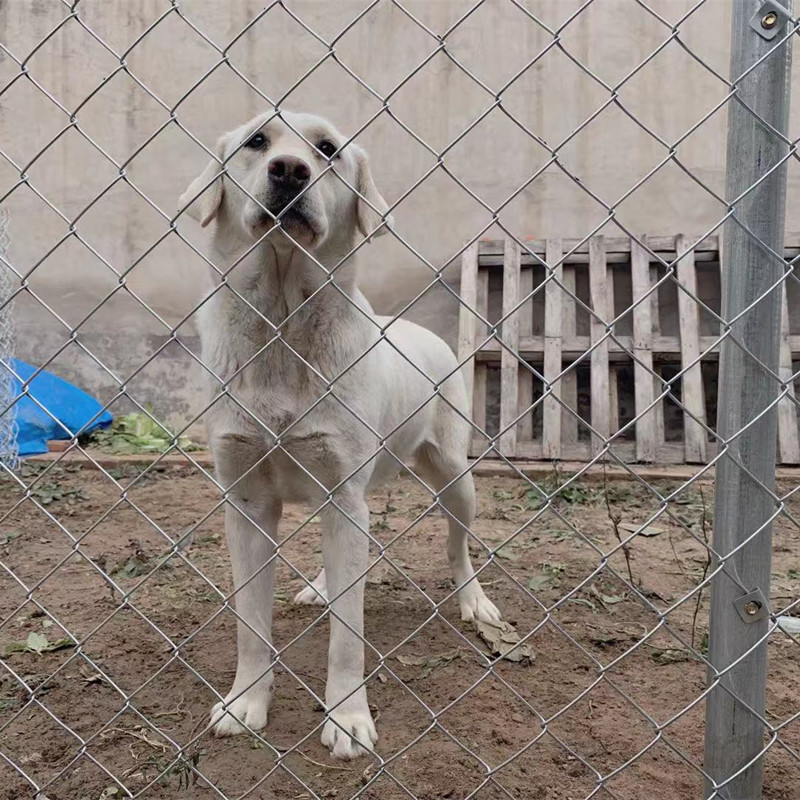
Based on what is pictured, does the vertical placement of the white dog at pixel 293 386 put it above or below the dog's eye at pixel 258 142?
below

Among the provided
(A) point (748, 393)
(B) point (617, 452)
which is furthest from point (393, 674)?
(B) point (617, 452)

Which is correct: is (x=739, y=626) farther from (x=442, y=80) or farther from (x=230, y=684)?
(x=442, y=80)

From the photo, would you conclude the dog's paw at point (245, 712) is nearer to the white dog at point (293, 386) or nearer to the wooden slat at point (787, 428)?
the white dog at point (293, 386)

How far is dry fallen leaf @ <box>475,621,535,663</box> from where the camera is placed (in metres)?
2.70

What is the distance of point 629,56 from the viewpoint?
230 inches

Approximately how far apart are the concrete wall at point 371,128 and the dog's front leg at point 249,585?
384 centimetres

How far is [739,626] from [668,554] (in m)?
2.36

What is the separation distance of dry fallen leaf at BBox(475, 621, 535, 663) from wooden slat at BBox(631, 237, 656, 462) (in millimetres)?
2642

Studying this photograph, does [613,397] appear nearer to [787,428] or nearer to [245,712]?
[787,428]

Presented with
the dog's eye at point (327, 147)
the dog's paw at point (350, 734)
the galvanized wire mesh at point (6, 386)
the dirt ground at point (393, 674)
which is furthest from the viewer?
the galvanized wire mesh at point (6, 386)

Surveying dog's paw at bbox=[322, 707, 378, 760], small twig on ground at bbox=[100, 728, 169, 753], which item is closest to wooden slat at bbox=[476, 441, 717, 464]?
dog's paw at bbox=[322, 707, 378, 760]

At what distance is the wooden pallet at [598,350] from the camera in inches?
213

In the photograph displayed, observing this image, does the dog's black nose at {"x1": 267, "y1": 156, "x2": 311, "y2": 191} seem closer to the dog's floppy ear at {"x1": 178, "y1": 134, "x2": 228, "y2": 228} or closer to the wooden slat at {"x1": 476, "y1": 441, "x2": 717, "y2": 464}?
the dog's floppy ear at {"x1": 178, "y1": 134, "x2": 228, "y2": 228}

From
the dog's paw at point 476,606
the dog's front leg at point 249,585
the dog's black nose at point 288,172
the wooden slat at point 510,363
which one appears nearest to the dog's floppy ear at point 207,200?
the dog's black nose at point 288,172
